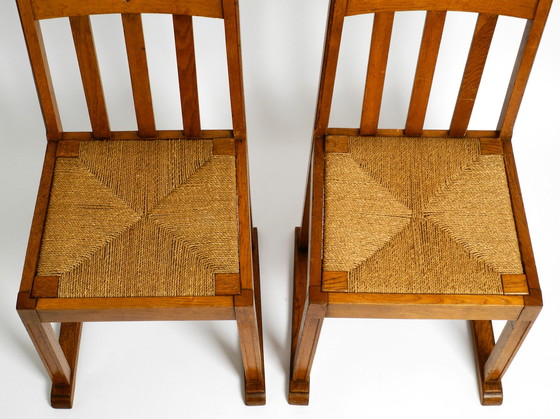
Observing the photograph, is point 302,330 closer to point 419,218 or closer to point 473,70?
point 419,218

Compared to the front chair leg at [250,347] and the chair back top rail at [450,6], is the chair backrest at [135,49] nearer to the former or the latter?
the chair back top rail at [450,6]

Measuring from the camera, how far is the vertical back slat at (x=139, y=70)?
4.89 ft

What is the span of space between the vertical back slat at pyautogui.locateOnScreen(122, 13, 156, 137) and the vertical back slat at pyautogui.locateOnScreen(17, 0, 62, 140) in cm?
18

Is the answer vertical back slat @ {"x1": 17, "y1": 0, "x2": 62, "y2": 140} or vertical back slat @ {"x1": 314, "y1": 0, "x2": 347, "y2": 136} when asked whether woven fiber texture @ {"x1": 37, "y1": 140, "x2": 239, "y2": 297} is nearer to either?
vertical back slat @ {"x1": 17, "y1": 0, "x2": 62, "y2": 140}

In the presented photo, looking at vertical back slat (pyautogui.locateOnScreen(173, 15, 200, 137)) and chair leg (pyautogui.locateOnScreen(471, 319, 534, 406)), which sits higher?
vertical back slat (pyautogui.locateOnScreen(173, 15, 200, 137))

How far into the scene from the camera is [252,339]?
162 centimetres

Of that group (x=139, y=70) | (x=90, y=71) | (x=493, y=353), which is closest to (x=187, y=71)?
(x=139, y=70)

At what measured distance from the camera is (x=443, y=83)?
88.3 inches

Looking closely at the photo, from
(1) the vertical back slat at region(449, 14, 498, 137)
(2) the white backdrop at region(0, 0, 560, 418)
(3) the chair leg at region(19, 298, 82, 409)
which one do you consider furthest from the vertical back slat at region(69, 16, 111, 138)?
(1) the vertical back slat at region(449, 14, 498, 137)

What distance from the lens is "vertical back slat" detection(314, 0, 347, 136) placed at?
146 cm

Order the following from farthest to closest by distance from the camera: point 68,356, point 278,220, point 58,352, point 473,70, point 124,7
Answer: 1. point 278,220
2. point 68,356
3. point 58,352
4. point 473,70
5. point 124,7

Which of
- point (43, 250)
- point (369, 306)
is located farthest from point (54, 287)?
point (369, 306)

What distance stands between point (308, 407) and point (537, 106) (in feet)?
3.77

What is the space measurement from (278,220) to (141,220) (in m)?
0.62
